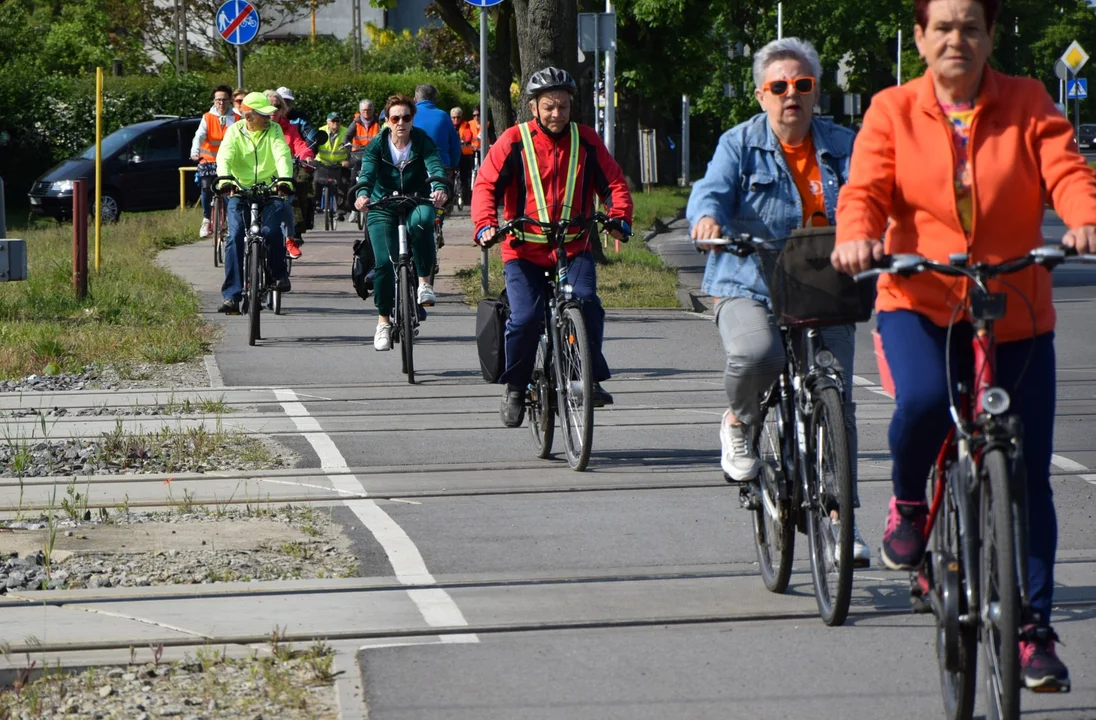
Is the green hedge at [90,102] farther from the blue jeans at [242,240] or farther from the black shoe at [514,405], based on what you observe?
the black shoe at [514,405]

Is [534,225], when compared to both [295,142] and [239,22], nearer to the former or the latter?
[295,142]

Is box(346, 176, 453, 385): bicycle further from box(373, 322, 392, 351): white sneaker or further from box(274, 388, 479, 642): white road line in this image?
box(274, 388, 479, 642): white road line

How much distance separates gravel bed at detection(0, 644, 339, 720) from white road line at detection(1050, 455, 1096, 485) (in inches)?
161

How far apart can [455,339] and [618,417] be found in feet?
12.8

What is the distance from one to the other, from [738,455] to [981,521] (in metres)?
1.84

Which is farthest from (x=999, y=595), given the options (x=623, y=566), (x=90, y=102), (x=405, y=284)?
(x=90, y=102)

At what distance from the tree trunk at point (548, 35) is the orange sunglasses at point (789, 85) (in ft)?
38.2

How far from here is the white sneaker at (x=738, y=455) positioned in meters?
5.80

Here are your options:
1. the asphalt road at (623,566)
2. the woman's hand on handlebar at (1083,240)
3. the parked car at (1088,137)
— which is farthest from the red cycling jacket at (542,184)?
the parked car at (1088,137)

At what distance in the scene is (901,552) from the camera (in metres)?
4.49

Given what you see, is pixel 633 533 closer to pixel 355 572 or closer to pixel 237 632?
pixel 355 572

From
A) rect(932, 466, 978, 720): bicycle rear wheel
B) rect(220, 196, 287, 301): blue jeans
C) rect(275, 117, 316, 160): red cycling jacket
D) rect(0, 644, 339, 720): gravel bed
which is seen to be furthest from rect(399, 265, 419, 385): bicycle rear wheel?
rect(932, 466, 978, 720): bicycle rear wheel

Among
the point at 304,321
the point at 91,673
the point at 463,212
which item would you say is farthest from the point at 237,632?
the point at 463,212

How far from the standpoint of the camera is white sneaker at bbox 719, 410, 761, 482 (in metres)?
5.80
